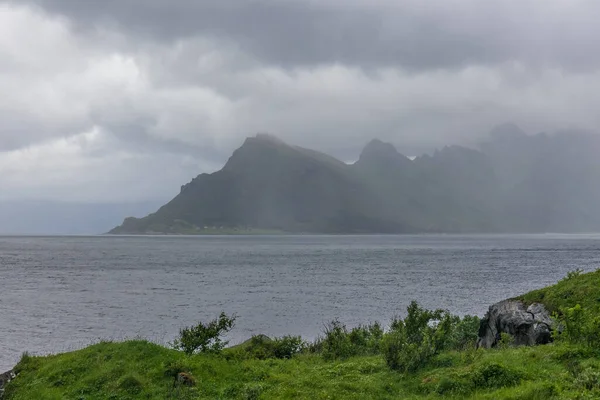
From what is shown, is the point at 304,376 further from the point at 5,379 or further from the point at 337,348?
the point at 5,379

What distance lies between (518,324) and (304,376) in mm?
14528

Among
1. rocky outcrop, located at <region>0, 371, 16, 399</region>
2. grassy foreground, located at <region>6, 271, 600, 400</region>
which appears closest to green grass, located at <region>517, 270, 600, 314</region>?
grassy foreground, located at <region>6, 271, 600, 400</region>

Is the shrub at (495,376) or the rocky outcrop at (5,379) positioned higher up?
the shrub at (495,376)

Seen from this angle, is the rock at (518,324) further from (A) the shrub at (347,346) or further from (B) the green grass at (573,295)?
(A) the shrub at (347,346)

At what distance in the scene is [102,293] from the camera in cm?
8225

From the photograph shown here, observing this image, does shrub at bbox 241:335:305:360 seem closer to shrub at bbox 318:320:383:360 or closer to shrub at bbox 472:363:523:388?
shrub at bbox 318:320:383:360

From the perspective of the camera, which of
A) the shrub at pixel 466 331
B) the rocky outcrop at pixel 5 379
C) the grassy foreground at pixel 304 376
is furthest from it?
the shrub at pixel 466 331

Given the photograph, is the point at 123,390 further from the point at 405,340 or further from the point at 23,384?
the point at 405,340

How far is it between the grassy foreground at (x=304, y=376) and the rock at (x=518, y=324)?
258 centimetres

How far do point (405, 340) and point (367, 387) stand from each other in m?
3.68

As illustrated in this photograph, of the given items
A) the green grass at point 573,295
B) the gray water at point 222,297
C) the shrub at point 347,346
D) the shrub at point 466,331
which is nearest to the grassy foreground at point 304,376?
the shrub at point 347,346

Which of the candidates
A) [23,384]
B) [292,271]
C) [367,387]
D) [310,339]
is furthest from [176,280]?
[367,387]

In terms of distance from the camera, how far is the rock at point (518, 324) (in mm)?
26422

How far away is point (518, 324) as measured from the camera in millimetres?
28266
